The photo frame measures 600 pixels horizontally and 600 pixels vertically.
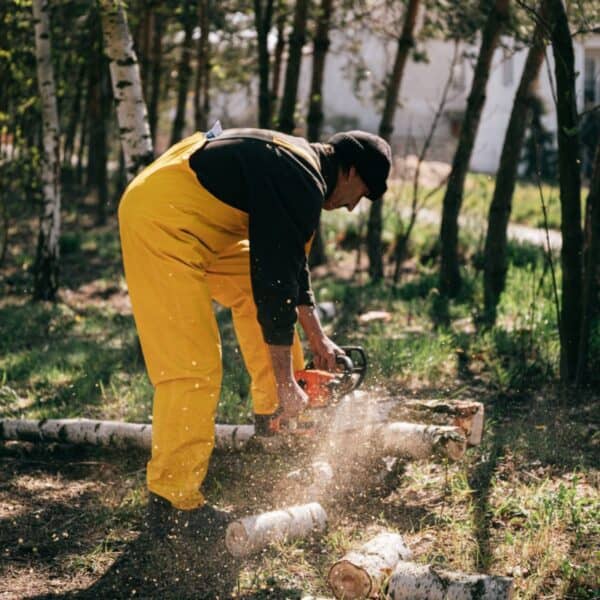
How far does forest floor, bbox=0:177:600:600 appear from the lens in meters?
3.98

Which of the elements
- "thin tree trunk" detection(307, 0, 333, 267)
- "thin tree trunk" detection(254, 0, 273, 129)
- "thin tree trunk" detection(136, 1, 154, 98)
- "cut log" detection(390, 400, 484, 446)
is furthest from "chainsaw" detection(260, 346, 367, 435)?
"thin tree trunk" detection(136, 1, 154, 98)

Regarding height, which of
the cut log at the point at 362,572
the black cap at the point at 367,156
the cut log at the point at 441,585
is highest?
the black cap at the point at 367,156

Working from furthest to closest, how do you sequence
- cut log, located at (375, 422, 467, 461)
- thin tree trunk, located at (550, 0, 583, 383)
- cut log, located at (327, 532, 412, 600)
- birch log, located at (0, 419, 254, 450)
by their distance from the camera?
1. thin tree trunk, located at (550, 0, 583, 383)
2. birch log, located at (0, 419, 254, 450)
3. cut log, located at (375, 422, 467, 461)
4. cut log, located at (327, 532, 412, 600)

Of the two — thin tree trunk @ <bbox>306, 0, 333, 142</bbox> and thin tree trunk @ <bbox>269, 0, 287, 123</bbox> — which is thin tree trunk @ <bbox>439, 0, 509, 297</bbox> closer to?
thin tree trunk @ <bbox>306, 0, 333, 142</bbox>

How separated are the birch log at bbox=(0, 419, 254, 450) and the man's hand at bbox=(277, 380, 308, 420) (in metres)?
0.99

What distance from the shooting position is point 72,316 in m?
9.38

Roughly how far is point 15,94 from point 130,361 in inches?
201

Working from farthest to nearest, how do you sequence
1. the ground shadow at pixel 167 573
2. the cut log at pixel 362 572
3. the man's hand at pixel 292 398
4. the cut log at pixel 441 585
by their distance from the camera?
the man's hand at pixel 292 398 < the ground shadow at pixel 167 573 < the cut log at pixel 362 572 < the cut log at pixel 441 585

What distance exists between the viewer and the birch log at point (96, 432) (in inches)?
208

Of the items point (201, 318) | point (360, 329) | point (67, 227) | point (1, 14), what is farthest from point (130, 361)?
point (67, 227)

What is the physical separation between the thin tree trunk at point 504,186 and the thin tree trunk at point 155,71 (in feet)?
22.9

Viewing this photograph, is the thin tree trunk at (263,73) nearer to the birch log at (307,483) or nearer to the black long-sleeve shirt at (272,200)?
the birch log at (307,483)

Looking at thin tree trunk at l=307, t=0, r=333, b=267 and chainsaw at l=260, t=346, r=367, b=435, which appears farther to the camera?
thin tree trunk at l=307, t=0, r=333, b=267

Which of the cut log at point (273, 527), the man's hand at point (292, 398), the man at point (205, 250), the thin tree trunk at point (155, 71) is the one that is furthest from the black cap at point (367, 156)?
the thin tree trunk at point (155, 71)
